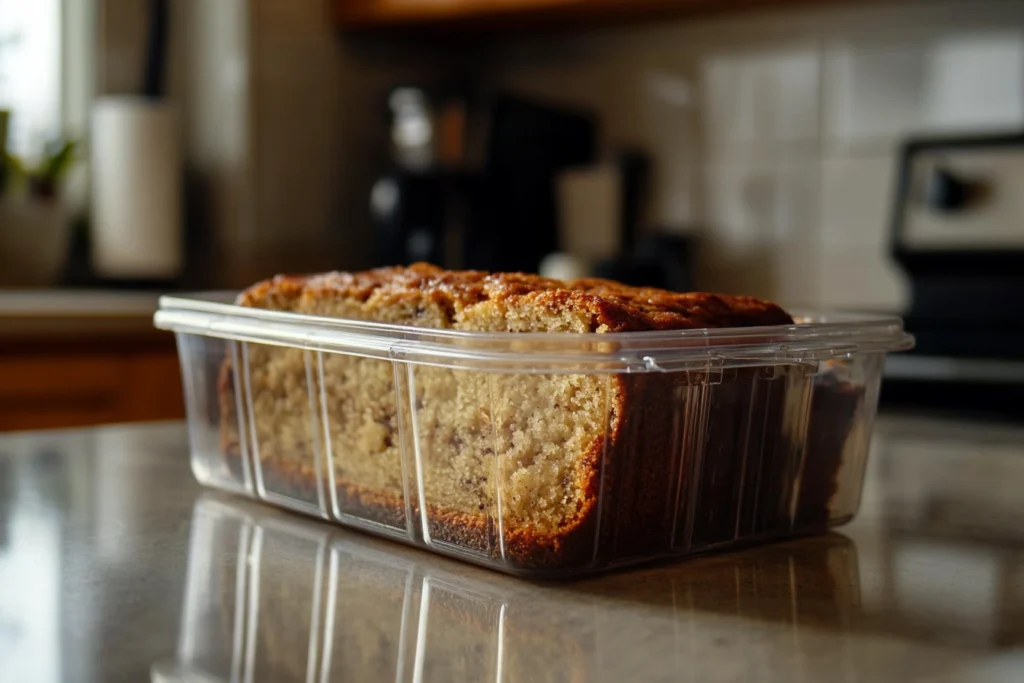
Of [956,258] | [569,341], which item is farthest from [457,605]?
[956,258]

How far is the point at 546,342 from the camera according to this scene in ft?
1.64

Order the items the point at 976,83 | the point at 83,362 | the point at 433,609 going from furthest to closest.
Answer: the point at 976,83 < the point at 83,362 < the point at 433,609

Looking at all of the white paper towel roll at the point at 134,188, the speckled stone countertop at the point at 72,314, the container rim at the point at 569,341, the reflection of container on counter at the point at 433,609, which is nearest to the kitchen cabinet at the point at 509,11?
the white paper towel roll at the point at 134,188

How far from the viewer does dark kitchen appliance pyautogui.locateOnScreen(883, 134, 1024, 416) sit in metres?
1.59

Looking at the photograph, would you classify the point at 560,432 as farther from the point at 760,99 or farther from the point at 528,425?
the point at 760,99

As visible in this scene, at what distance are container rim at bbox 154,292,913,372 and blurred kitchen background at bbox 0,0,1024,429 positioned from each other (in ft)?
4.30

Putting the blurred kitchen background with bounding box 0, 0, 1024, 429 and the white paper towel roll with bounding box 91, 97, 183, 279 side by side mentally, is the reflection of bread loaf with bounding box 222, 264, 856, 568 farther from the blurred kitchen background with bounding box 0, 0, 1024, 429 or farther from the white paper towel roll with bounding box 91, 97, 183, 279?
the white paper towel roll with bounding box 91, 97, 183, 279

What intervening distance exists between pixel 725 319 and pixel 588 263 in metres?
1.50

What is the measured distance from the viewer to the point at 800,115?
221 centimetres

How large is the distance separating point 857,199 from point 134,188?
1354 mm

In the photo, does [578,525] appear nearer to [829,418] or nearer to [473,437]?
[473,437]

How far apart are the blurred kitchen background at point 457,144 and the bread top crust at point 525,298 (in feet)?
4.21

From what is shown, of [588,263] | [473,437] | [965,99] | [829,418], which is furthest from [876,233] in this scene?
[473,437]

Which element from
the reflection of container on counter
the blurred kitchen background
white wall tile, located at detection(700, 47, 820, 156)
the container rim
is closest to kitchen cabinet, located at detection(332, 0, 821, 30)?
the blurred kitchen background
